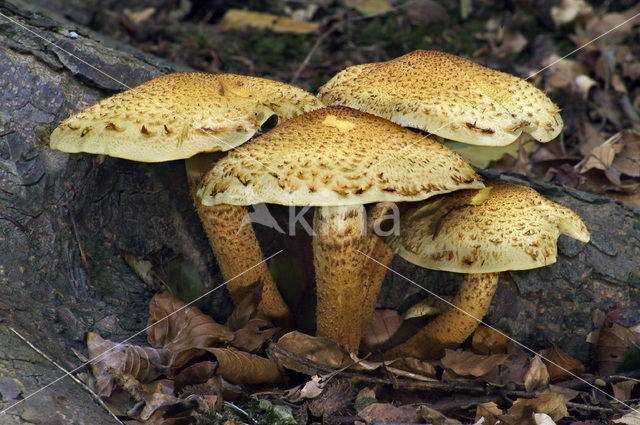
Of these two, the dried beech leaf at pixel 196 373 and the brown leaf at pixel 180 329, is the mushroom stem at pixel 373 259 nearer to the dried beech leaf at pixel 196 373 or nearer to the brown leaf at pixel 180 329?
the brown leaf at pixel 180 329

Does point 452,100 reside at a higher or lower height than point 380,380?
higher

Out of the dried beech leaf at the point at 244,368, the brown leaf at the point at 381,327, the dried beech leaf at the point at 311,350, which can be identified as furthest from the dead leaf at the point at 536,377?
the dried beech leaf at the point at 244,368

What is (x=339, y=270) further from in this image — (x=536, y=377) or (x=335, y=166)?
(x=536, y=377)

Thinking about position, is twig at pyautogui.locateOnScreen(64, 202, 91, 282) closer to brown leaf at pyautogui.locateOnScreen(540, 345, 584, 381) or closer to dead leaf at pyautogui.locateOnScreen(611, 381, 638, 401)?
brown leaf at pyautogui.locateOnScreen(540, 345, 584, 381)

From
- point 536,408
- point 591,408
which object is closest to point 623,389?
point 591,408

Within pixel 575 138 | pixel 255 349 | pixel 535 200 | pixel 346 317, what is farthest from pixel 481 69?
pixel 575 138

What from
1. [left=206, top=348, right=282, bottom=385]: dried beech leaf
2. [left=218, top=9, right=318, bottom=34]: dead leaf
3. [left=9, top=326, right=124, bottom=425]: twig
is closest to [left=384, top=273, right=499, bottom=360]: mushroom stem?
[left=206, top=348, right=282, bottom=385]: dried beech leaf
